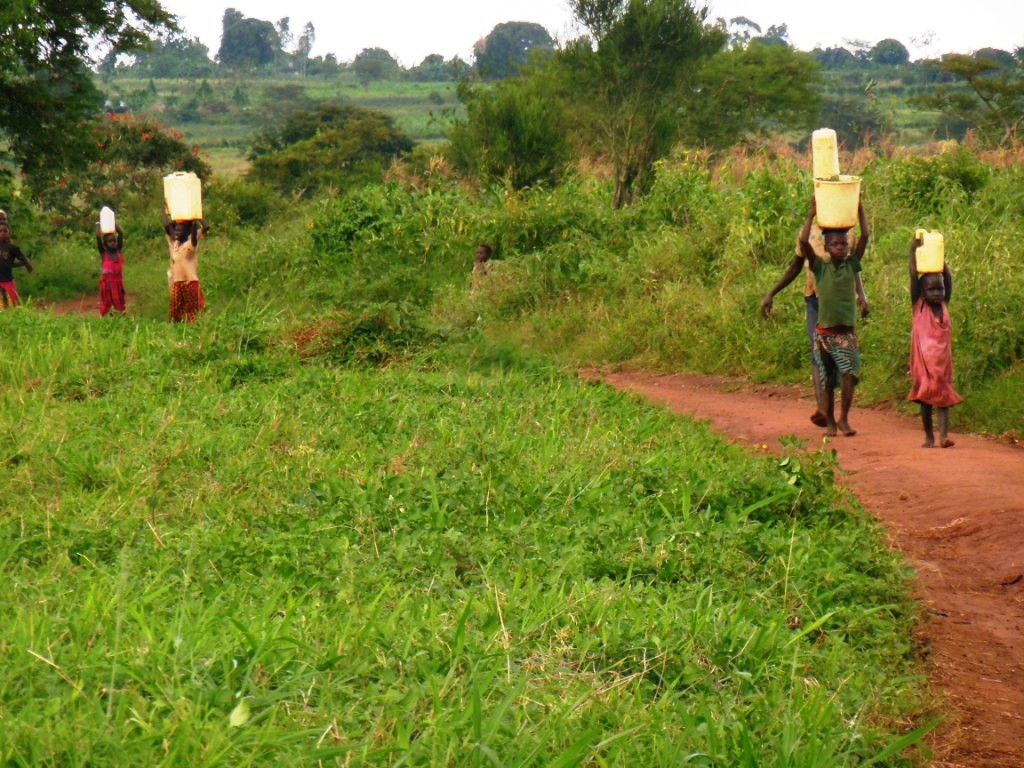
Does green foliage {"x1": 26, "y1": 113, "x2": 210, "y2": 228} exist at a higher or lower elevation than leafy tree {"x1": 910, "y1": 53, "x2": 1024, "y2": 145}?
lower

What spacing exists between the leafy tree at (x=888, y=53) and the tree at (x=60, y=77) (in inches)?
2134

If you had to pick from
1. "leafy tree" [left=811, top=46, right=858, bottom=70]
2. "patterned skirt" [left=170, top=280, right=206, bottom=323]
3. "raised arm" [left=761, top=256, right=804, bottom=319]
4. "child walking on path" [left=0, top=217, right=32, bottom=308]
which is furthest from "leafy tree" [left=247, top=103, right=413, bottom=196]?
"leafy tree" [left=811, top=46, right=858, bottom=70]

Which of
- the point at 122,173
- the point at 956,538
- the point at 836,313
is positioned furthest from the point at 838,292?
the point at 122,173

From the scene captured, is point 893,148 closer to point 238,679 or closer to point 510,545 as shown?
point 510,545

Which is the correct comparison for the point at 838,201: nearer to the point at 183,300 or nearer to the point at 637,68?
the point at 183,300

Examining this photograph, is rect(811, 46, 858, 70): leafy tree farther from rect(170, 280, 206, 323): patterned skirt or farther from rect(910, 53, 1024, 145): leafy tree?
rect(170, 280, 206, 323): patterned skirt

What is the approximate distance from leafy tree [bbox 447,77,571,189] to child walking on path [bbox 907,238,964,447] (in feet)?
31.7

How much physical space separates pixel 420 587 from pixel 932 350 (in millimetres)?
4248

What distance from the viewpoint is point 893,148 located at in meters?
15.0

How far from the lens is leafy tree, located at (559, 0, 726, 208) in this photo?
53.9ft

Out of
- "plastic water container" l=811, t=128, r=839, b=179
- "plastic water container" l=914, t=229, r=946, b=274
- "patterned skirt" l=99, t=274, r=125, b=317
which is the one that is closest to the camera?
"plastic water container" l=914, t=229, r=946, b=274

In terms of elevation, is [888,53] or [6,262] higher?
[888,53]

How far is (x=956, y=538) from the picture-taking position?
5.27 m

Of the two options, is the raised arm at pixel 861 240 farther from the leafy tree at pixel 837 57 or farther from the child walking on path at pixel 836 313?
the leafy tree at pixel 837 57
